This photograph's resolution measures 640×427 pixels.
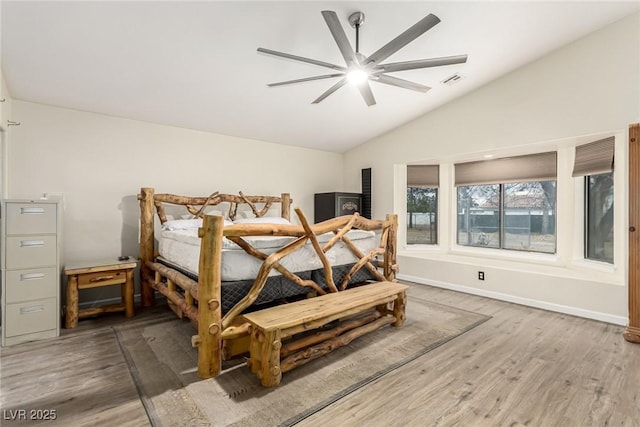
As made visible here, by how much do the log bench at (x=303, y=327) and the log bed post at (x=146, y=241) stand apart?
2.15 metres

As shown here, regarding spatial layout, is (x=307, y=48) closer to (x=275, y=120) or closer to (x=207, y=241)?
(x=275, y=120)

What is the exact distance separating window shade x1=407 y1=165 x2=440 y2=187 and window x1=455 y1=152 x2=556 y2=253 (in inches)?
13.6

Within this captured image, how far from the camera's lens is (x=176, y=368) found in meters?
2.21

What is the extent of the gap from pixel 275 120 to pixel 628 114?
13.1 ft

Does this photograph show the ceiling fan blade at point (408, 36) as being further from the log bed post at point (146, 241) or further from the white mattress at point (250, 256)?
the log bed post at point (146, 241)

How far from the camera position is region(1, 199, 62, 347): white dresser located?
253 centimetres

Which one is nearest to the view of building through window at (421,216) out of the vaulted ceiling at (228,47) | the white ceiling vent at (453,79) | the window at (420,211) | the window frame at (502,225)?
the window at (420,211)

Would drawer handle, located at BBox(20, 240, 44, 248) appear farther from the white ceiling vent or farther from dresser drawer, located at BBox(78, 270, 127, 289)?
the white ceiling vent

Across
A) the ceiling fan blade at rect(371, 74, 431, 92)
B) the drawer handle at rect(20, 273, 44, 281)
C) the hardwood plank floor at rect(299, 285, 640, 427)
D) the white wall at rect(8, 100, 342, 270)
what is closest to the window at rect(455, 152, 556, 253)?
the hardwood plank floor at rect(299, 285, 640, 427)

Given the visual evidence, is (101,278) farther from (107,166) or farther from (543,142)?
(543,142)

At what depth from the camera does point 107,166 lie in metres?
3.70

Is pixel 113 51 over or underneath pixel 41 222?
over

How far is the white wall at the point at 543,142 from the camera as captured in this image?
3.10 m

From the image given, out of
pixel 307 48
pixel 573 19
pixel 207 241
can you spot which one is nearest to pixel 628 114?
A: pixel 573 19
